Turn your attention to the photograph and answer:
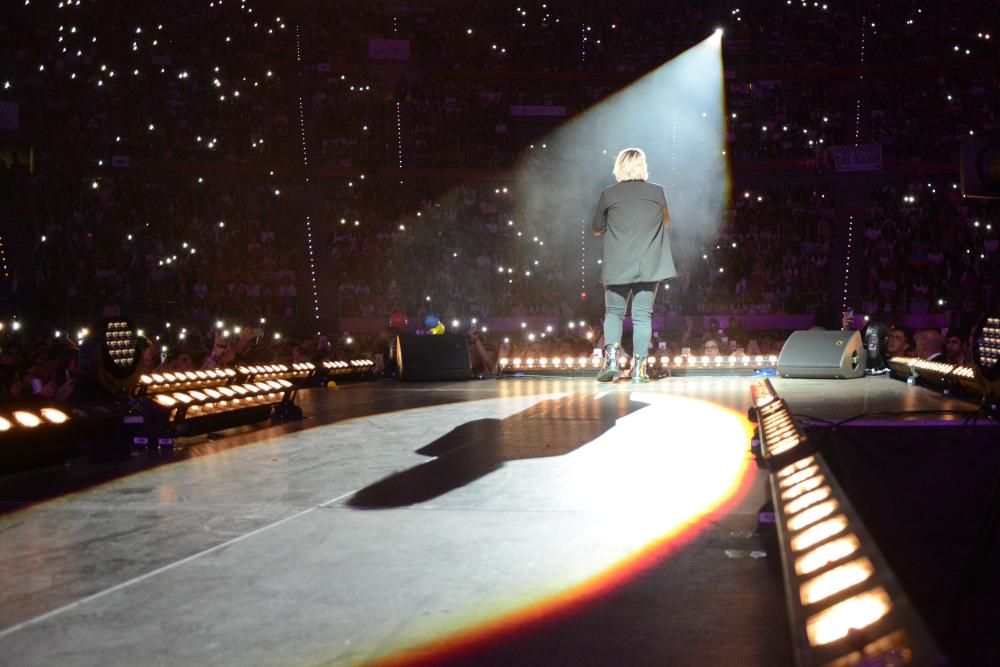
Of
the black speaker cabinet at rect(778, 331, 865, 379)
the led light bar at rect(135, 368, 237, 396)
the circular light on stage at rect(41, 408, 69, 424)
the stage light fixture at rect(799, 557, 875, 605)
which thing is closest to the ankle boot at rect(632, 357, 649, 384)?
the black speaker cabinet at rect(778, 331, 865, 379)

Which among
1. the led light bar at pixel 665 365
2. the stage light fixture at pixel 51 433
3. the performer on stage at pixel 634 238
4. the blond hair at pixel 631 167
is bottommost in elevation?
the led light bar at pixel 665 365

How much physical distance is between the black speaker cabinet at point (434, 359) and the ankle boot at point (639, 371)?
6.80ft

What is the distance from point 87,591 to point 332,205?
17.7m

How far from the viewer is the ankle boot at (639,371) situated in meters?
5.78

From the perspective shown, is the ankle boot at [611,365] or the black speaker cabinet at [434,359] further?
the black speaker cabinet at [434,359]

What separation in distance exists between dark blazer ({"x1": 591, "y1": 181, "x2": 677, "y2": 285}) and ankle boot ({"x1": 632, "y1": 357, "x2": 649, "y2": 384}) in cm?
71

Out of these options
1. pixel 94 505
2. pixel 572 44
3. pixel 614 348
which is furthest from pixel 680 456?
→ pixel 572 44

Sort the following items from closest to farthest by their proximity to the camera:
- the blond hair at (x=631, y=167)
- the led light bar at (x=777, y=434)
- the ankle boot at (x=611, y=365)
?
the led light bar at (x=777, y=434)
the blond hair at (x=631, y=167)
the ankle boot at (x=611, y=365)

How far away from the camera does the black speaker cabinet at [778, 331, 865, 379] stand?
5918 millimetres

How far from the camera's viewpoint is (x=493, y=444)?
3.19m

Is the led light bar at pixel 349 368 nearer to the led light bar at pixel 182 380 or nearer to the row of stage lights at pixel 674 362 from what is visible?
the row of stage lights at pixel 674 362

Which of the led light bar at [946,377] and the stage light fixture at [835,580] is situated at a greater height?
the stage light fixture at [835,580]

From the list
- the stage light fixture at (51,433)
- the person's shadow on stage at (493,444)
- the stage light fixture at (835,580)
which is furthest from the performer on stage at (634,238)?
the stage light fixture at (835,580)

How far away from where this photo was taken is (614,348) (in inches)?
220
